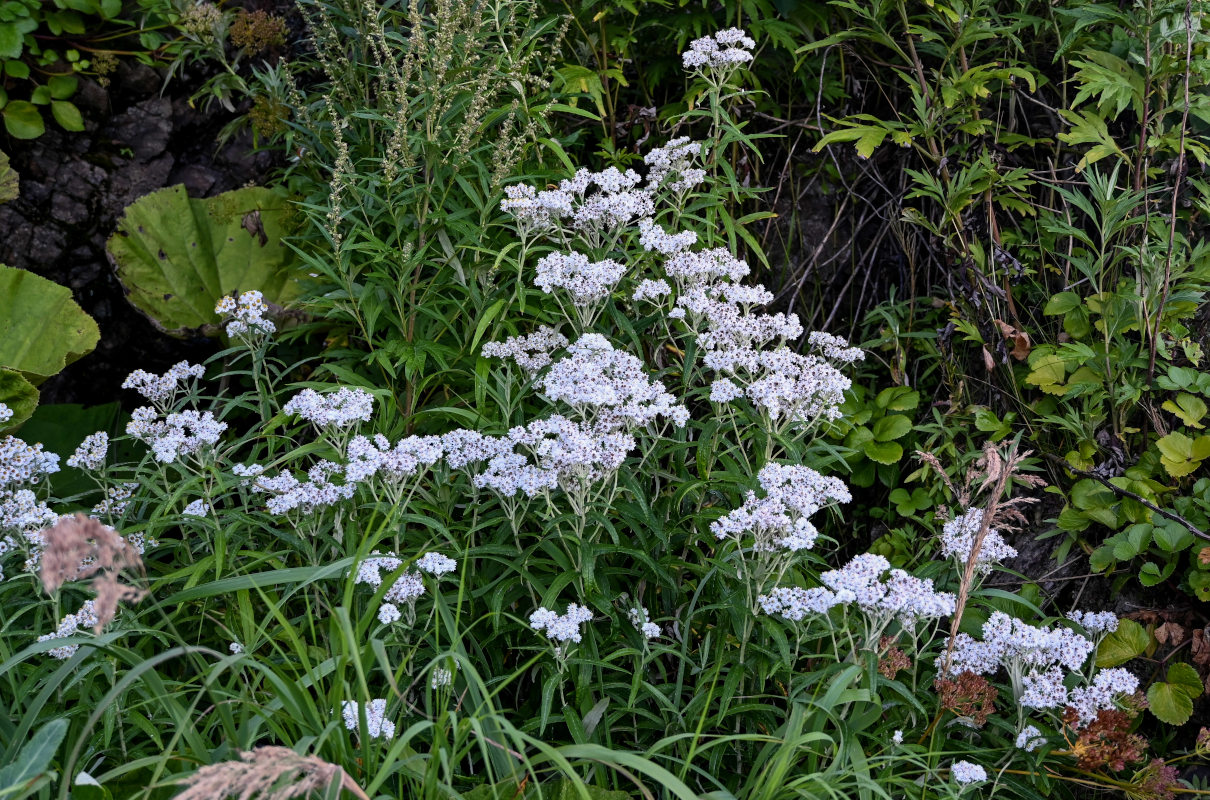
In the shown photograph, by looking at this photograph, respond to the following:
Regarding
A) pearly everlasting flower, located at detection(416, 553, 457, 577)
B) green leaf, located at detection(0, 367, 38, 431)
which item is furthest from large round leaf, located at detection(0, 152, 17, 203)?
pearly everlasting flower, located at detection(416, 553, 457, 577)

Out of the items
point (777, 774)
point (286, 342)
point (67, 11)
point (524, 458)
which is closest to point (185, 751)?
point (524, 458)

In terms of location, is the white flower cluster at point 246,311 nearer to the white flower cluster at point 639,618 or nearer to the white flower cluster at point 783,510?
the white flower cluster at point 639,618

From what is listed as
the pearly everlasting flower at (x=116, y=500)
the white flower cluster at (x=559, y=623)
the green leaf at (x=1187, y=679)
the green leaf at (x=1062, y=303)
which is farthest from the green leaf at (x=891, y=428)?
the pearly everlasting flower at (x=116, y=500)

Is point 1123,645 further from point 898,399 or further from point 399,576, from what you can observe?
point 399,576

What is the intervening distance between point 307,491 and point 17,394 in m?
1.81

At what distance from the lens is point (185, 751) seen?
195 centimetres

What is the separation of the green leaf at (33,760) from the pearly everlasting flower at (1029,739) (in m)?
1.85

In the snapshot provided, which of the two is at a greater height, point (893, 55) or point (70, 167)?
point (893, 55)

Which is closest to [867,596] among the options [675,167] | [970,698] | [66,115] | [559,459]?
[970,698]

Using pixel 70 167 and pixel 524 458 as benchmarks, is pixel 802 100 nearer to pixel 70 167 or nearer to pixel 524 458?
pixel 524 458

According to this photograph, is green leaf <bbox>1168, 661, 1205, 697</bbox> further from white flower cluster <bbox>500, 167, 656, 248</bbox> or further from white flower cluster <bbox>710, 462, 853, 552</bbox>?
white flower cluster <bbox>500, 167, 656, 248</bbox>

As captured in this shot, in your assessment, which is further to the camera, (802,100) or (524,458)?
(802,100)

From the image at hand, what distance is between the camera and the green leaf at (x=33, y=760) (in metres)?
1.63

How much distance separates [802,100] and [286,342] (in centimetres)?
220
